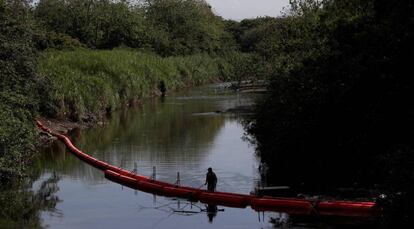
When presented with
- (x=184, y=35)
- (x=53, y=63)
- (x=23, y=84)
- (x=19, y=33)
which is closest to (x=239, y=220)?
(x=23, y=84)

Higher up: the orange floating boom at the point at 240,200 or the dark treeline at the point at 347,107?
the dark treeline at the point at 347,107

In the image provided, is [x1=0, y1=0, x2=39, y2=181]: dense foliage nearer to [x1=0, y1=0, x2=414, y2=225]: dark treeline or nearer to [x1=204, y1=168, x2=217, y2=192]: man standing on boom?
[x1=0, y1=0, x2=414, y2=225]: dark treeline

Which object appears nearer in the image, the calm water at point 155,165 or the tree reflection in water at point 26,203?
the tree reflection in water at point 26,203

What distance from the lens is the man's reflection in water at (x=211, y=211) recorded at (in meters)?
23.8

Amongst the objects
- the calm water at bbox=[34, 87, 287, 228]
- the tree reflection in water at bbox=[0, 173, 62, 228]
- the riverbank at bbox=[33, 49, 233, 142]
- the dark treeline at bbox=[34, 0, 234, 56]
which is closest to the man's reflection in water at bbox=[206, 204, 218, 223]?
the calm water at bbox=[34, 87, 287, 228]

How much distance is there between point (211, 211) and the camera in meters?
24.7

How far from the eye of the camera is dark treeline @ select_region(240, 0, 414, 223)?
19.7m

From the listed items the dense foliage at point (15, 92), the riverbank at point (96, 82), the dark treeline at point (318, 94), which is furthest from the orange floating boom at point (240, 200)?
the riverbank at point (96, 82)

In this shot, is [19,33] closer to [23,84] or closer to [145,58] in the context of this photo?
[23,84]

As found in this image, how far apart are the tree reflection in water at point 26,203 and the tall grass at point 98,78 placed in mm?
12254

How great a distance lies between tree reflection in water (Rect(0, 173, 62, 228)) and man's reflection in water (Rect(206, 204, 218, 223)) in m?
5.00

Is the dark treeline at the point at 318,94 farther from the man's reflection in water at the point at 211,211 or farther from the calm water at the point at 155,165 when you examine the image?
the man's reflection in water at the point at 211,211

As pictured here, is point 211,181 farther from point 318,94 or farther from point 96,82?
point 96,82

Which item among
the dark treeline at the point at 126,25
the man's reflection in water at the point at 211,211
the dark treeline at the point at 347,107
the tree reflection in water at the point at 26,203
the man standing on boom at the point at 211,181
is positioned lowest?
the man's reflection in water at the point at 211,211
